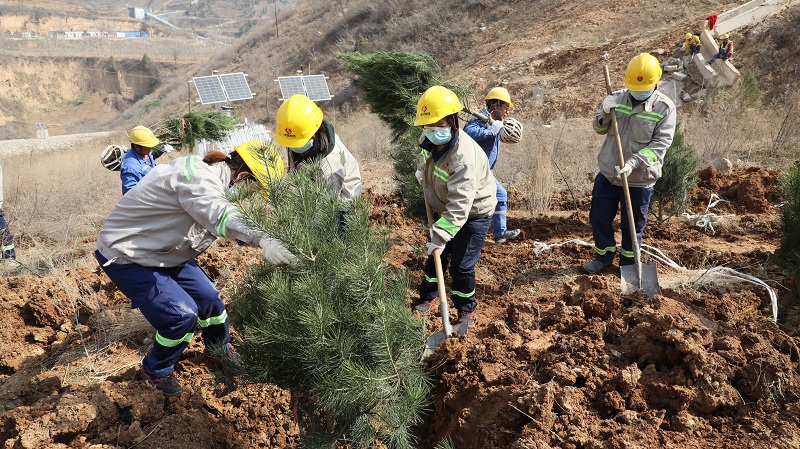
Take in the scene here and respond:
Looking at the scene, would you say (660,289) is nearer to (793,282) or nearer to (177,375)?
(793,282)

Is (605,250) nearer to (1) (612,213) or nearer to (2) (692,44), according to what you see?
(1) (612,213)

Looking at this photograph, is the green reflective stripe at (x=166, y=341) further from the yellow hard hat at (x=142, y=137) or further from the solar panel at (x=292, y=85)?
the solar panel at (x=292, y=85)

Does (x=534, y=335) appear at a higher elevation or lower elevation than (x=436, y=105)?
lower

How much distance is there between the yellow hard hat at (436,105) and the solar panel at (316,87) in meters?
10.9

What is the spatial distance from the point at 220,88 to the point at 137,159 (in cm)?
942

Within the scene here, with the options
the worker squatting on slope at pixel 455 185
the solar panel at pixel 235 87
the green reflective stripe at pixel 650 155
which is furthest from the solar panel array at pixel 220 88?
the green reflective stripe at pixel 650 155

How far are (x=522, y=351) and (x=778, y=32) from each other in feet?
47.1

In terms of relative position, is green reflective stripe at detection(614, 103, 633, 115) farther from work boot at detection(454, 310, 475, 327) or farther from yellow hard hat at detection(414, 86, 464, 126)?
work boot at detection(454, 310, 475, 327)

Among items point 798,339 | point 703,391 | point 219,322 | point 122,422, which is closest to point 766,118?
point 798,339

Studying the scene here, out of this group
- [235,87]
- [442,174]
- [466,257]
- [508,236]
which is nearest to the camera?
[442,174]

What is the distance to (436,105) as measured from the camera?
3.45 meters

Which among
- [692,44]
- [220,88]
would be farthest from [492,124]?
[692,44]

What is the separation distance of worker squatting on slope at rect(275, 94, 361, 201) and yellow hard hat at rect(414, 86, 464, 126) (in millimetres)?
626

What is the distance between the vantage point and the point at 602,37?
58.5 ft
